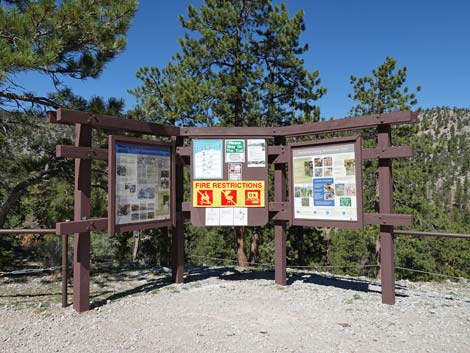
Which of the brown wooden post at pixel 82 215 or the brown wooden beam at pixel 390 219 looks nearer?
the brown wooden post at pixel 82 215

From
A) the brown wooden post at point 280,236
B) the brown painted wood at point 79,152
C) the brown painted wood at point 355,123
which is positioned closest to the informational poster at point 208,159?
the brown wooden post at point 280,236

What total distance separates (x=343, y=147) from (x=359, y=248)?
25.7 m

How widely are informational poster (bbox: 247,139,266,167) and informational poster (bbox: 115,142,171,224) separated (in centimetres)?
128

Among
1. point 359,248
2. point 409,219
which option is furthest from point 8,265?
point 359,248

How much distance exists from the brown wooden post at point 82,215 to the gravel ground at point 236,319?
32 centimetres

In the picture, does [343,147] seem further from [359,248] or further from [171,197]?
[359,248]

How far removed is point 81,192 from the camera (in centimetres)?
468

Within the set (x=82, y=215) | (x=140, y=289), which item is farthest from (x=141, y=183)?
(x=140, y=289)

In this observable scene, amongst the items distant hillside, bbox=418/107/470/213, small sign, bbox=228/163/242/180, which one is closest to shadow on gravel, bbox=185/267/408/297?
small sign, bbox=228/163/242/180

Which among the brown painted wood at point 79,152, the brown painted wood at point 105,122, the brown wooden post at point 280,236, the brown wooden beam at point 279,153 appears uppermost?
the brown painted wood at point 105,122

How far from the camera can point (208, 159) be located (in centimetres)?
582

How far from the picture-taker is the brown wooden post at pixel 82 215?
456 centimetres

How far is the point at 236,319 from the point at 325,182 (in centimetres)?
234

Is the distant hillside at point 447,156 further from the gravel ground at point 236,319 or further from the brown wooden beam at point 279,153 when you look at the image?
the gravel ground at point 236,319
